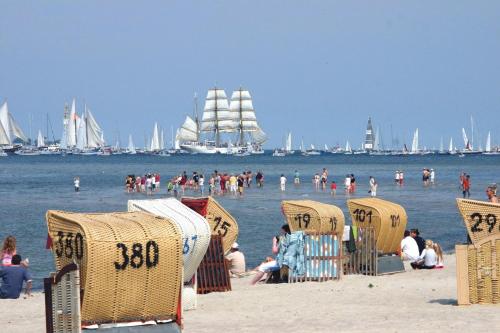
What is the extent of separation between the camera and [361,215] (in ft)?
77.3

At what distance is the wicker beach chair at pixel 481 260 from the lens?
16.6 m

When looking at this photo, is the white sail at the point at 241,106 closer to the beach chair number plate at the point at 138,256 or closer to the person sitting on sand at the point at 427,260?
the person sitting on sand at the point at 427,260

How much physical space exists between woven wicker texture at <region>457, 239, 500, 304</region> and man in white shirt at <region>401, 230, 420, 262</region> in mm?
6845

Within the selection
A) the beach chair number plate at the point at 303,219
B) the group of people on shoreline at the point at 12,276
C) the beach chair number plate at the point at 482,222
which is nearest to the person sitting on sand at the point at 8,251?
the group of people on shoreline at the point at 12,276

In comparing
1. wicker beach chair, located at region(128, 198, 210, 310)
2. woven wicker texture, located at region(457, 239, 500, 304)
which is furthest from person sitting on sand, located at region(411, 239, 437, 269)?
wicker beach chair, located at region(128, 198, 210, 310)

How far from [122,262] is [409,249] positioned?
12438 mm

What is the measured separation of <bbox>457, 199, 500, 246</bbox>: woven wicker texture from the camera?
16938 mm

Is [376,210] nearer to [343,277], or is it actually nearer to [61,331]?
[343,277]

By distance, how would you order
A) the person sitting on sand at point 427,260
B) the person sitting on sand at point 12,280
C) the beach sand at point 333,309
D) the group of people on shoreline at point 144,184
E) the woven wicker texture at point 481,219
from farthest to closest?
the group of people on shoreline at point 144,184
the person sitting on sand at point 427,260
the person sitting on sand at point 12,280
the woven wicker texture at point 481,219
the beach sand at point 333,309

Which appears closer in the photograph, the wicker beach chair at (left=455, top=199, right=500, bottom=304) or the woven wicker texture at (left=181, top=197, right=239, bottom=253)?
the wicker beach chair at (left=455, top=199, right=500, bottom=304)

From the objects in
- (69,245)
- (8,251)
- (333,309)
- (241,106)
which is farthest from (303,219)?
(241,106)

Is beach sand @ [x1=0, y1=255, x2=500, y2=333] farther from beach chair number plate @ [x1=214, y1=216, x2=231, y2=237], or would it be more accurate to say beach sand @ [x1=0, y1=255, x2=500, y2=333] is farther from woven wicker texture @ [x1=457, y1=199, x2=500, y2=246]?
beach chair number plate @ [x1=214, y1=216, x2=231, y2=237]

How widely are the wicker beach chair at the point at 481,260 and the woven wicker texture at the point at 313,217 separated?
5.15m

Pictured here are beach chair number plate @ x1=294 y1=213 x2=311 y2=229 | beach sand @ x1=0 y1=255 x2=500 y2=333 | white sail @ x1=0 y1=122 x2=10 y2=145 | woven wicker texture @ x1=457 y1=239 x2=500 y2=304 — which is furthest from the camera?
white sail @ x1=0 y1=122 x2=10 y2=145
